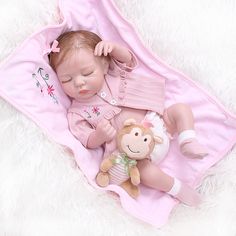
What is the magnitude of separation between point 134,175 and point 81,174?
0.45 ft

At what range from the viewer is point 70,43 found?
1.37m

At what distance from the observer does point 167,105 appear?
4.93ft

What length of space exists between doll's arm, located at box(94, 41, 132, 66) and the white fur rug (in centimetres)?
10

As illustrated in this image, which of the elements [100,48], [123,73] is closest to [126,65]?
[123,73]

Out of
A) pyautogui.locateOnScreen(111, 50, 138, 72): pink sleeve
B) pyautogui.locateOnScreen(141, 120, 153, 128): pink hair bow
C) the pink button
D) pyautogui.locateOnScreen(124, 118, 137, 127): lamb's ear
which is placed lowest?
pyautogui.locateOnScreen(141, 120, 153, 128): pink hair bow

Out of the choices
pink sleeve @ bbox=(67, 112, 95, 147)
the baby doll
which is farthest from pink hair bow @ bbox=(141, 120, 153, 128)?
pink sleeve @ bbox=(67, 112, 95, 147)

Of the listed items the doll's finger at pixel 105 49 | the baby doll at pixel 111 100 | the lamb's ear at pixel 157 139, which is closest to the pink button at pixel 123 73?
the baby doll at pixel 111 100

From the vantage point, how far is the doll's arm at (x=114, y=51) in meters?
1.38

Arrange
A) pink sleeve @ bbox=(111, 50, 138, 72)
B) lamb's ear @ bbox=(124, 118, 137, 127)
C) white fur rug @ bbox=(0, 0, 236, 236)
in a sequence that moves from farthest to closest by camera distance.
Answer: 1. pink sleeve @ bbox=(111, 50, 138, 72)
2. lamb's ear @ bbox=(124, 118, 137, 127)
3. white fur rug @ bbox=(0, 0, 236, 236)

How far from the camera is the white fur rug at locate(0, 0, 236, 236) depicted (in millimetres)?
1236

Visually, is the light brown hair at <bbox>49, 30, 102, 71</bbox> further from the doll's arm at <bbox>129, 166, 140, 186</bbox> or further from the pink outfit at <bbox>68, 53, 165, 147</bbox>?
the doll's arm at <bbox>129, 166, 140, 186</bbox>

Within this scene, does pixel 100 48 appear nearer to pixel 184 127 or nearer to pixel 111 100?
pixel 111 100

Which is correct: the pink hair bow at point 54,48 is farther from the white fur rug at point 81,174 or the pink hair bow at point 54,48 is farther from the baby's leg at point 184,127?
the baby's leg at point 184,127

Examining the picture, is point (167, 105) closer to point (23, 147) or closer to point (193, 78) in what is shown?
point (193, 78)
